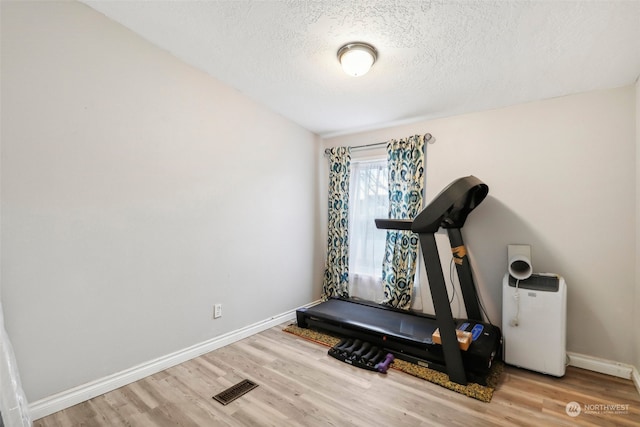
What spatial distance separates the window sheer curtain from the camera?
329cm

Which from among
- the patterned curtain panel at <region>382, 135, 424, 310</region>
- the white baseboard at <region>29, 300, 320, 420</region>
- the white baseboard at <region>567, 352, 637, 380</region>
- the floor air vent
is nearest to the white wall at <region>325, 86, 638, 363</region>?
the white baseboard at <region>567, 352, 637, 380</region>

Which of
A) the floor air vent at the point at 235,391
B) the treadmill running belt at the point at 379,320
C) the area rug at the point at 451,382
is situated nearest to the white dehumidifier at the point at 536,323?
the area rug at the point at 451,382

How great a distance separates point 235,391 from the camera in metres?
1.82

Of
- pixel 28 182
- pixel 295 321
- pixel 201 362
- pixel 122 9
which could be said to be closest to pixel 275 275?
pixel 295 321

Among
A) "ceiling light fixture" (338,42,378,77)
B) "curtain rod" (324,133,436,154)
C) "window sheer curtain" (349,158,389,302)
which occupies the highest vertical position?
"ceiling light fixture" (338,42,378,77)

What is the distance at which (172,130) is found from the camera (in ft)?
6.93

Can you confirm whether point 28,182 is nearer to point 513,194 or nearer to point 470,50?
point 470,50

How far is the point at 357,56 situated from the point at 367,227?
199 cm

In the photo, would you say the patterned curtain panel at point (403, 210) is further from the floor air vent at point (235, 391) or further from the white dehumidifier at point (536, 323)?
the floor air vent at point (235, 391)

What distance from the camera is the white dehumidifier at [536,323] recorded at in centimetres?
204

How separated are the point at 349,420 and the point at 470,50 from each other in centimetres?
245

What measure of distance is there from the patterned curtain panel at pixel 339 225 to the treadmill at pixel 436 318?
308 mm

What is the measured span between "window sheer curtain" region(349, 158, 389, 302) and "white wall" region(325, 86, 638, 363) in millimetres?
911

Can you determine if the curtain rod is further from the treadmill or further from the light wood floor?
the light wood floor
